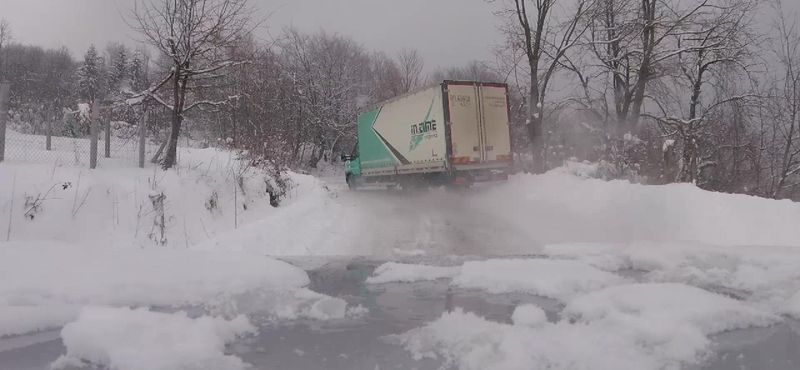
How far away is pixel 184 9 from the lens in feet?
42.1

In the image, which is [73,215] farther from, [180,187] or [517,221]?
[517,221]

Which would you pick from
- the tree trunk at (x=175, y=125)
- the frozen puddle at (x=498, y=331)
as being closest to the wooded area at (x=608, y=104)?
the tree trunk at (x=175, y=125)

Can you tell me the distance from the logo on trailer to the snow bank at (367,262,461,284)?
1108 cm

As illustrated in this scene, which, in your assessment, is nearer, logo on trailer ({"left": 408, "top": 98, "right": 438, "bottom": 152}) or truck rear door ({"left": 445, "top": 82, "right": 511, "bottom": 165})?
truck rear door ({"left": 445, "top": 82, "right": 511, "bottom": 165})

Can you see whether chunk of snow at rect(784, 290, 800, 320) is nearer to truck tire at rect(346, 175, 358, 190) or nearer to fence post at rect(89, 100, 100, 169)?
fence post at rect(89, 100, 100, 169)

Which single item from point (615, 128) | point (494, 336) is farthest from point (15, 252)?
point (615, 128)

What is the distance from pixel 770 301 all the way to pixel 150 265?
4.50 m

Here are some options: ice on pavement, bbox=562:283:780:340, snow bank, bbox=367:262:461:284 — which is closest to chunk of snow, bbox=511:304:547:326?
ice on pavement, bbox=562:283:780:340

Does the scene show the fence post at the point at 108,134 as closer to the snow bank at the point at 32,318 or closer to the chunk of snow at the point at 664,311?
the snow bank at the point at 32,318

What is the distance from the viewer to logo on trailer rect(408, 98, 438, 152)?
15.6 metres

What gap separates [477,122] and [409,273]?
11.8 metres

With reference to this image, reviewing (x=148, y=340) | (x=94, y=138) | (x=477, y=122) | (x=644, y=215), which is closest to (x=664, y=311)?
(x=148, y=340)

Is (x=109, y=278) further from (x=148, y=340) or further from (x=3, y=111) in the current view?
(x=3, y=111)

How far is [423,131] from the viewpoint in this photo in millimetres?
16125
